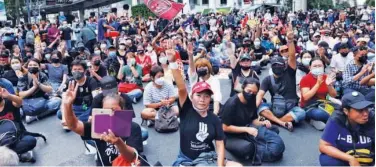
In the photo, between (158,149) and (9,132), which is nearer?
(9,132)

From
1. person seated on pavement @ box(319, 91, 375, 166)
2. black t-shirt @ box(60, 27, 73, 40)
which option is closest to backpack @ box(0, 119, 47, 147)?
person seated on pavement @ box(319, 91, 375, 166)

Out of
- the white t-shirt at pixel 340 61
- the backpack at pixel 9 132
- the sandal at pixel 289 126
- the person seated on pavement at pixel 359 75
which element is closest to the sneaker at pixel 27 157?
the backpack at pixel 9 132

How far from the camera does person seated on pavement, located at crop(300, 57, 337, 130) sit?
20.5ft

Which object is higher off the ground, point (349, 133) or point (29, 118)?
point (349, 133)

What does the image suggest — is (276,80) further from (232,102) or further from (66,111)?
(66,111)

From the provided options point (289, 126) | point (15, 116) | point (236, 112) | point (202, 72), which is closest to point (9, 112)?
point (15, 116)

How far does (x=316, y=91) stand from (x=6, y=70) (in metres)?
5.58

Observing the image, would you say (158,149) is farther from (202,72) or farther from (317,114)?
(317,114)

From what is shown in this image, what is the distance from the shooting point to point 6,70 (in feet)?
27.0

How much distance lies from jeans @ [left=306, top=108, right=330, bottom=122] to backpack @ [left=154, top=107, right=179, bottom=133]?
2.02 m

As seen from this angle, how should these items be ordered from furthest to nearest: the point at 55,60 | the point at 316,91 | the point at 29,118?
the point at 55,60 < the point at 29,118 < the point at 316,91

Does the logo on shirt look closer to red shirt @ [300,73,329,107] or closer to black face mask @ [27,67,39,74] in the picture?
red shirt @ [300,73,329,107]

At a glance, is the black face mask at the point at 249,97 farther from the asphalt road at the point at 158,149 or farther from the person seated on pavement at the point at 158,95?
the person seated on pavement at the point at 158,95

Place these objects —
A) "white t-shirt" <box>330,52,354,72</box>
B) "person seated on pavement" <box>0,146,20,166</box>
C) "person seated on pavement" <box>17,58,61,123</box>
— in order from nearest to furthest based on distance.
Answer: "person seated on pavement" <box>0,146,20,166</box> → "person seated on pavement" <box>17,58,61,123</box> → "white t-shirt" <box>330,52,354,72</box>
